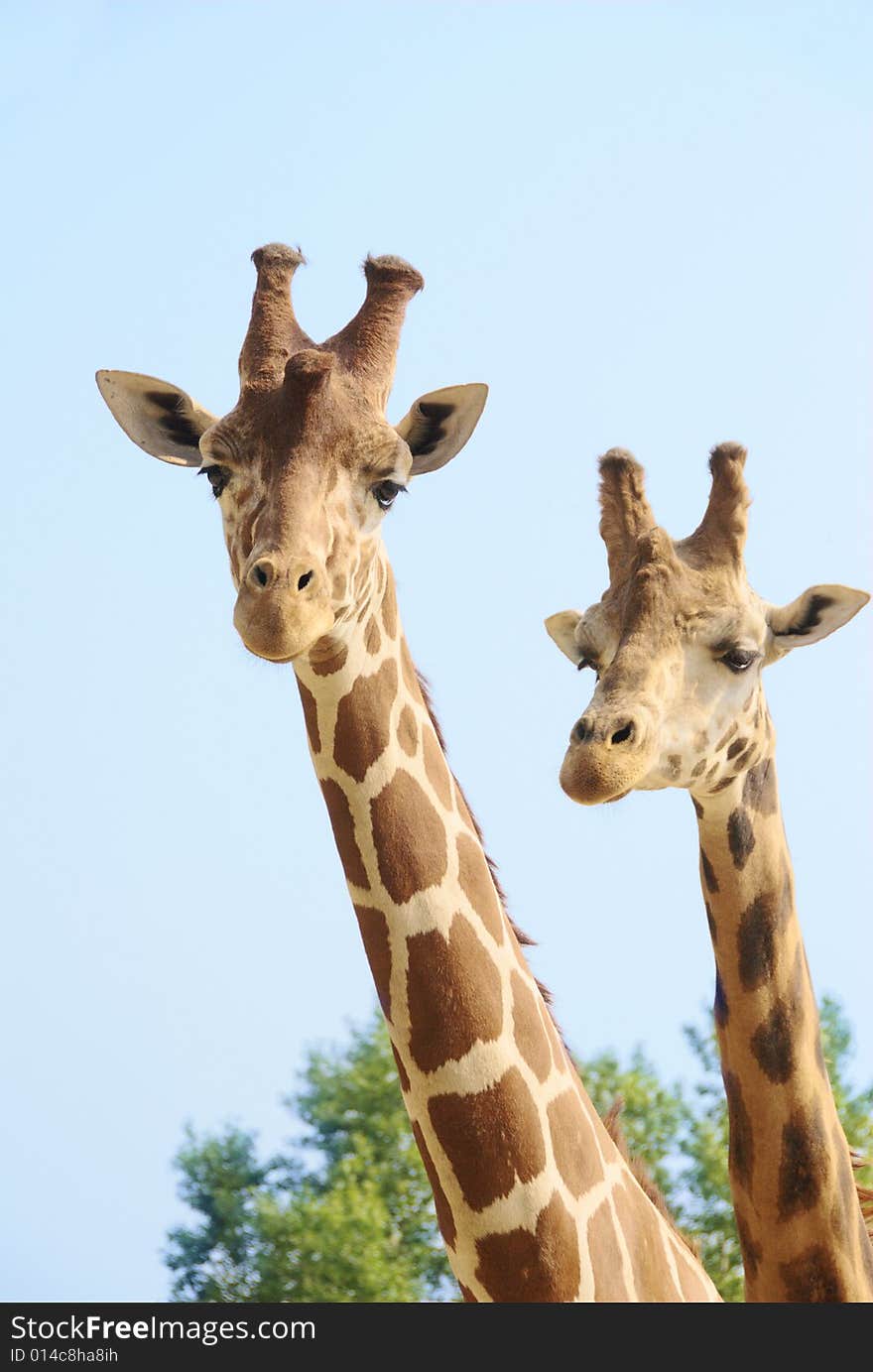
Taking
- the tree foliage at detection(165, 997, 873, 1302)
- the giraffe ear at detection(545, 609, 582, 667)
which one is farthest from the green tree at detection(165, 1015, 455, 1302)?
the giraffe ear at detection(545, 609, 582, 667)

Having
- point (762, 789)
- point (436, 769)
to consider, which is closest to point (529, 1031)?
point (436, 769)

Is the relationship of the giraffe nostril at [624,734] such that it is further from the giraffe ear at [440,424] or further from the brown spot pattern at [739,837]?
the giraffe ear at [440,424]

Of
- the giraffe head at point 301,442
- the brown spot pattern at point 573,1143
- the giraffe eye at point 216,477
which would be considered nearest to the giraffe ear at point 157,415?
the giraffe head at point 301,442

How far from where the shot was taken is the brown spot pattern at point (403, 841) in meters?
4.95

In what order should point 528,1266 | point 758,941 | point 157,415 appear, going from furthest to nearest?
point 157,415 → point 758,941 → point 528,1266

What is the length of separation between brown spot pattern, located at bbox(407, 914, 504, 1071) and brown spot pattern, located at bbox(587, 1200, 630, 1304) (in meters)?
0.61

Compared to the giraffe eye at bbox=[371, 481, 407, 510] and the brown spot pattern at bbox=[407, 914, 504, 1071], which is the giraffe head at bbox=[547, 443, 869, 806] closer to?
the brown spot pattern at bbox=[407, 914, 504, 1071]

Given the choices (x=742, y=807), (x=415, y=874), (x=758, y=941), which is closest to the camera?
(x=415, y=874)

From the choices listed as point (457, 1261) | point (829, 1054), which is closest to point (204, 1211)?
point (829, 1054)

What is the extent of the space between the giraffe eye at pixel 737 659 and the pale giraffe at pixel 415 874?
2.97 ft

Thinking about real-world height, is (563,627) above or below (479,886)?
above

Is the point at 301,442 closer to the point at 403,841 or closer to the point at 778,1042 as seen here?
the point at 403,841

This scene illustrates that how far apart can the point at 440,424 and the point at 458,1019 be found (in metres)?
1.80

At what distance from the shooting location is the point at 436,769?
5.23m
